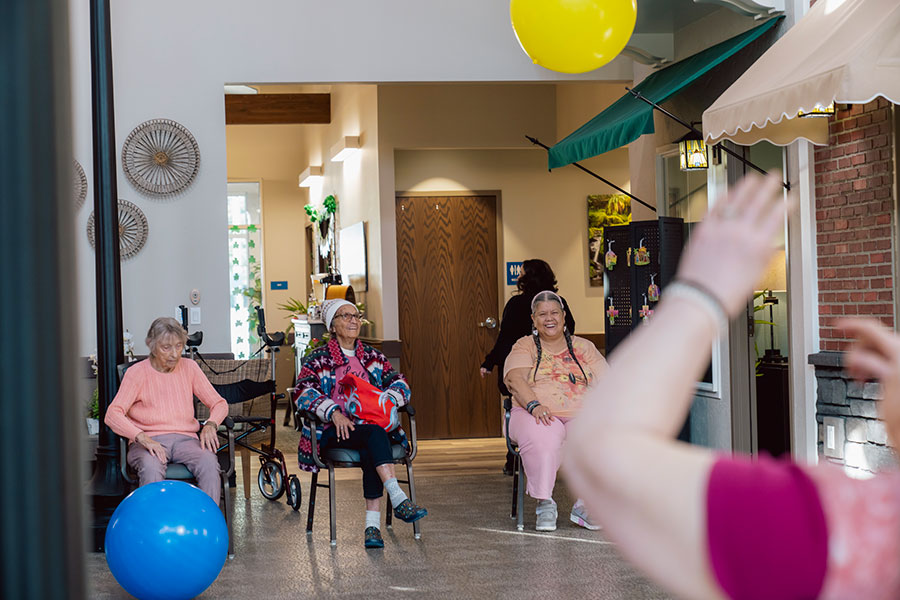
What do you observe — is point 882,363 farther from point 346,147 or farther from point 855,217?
point 346,147

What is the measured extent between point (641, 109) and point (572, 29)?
1.57m

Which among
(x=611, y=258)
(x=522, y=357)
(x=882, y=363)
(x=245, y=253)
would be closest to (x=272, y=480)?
(x=522, y=357)

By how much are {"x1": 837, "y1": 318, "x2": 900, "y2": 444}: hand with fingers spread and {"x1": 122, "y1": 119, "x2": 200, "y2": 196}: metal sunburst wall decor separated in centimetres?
634

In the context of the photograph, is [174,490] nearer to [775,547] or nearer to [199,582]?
[199,582]

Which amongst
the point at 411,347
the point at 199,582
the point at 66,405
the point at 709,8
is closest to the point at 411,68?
the point at 709,8

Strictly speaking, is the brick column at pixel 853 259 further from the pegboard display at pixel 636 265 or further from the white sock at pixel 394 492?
the white sock at pixel 394 492

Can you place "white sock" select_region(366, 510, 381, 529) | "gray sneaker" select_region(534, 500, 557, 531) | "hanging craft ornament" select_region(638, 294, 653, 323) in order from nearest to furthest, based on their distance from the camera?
1. "white sock" select_region(366, 510, 381, 529)
2. "gray sneaker" select_region(534, 500, 557, 531)
3. "hanging craft ornament" select_region(638, 294, 653, 323)

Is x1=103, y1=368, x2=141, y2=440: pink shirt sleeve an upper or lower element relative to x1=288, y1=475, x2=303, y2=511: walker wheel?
upper

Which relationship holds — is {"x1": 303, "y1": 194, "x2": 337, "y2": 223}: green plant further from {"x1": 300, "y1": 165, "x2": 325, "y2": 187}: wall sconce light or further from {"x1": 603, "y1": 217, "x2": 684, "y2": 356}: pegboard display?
{"x1": 603, "y1": 217, "x2": 684, "y2": 356}: pegboard display

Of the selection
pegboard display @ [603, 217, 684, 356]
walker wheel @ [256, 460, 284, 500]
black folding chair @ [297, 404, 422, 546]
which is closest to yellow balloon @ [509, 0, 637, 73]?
pegboard display @ [603, 217, 684, 356]

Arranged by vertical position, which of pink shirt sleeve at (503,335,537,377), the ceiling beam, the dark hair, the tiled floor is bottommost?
the tiled floor

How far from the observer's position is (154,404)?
5266 millimetres

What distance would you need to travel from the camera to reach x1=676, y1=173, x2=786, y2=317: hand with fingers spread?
722mm

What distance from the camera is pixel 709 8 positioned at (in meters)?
6.02
